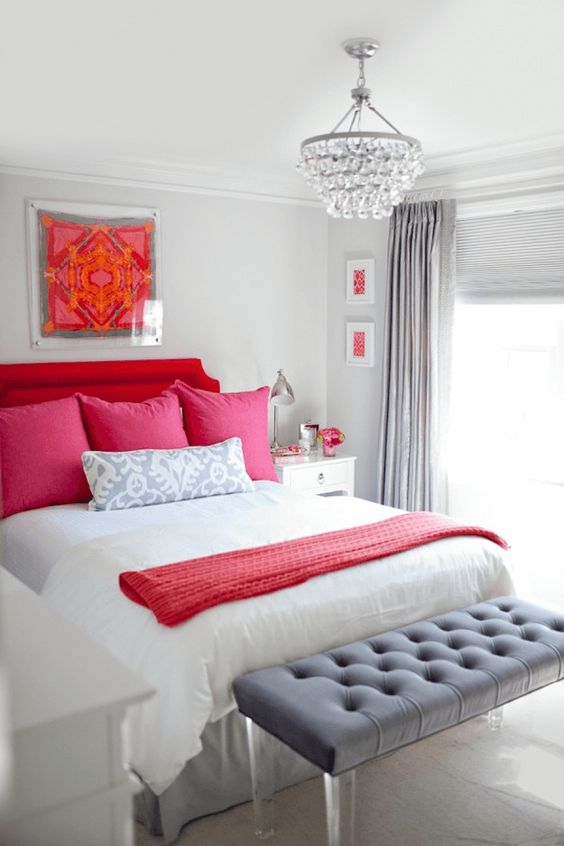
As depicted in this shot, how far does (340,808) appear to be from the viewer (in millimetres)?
2277

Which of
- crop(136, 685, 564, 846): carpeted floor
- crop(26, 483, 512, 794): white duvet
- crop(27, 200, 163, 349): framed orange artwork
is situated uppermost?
crop(27, 200, 163, 349): framed orange artwork

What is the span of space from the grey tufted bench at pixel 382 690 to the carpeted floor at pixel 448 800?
0.49 feet

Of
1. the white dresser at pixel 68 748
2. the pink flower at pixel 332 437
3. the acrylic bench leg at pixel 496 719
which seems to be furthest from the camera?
the pink flower at pixel 332 437

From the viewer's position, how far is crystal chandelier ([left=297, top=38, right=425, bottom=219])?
277cm

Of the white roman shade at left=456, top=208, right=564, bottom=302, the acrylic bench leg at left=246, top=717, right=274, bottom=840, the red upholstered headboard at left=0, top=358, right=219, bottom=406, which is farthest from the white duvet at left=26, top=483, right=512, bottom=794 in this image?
the white roman shade at left=456, top=208, right=564, bottom=302

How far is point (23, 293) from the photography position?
4219 mm

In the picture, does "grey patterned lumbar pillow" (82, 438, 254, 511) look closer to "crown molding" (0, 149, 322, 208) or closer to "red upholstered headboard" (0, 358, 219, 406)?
"red upholstered headboard" (0, 358, 219, 406)

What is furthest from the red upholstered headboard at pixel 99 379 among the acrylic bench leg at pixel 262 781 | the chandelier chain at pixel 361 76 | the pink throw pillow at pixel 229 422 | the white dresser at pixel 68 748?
the white dresser at pixel 68 748

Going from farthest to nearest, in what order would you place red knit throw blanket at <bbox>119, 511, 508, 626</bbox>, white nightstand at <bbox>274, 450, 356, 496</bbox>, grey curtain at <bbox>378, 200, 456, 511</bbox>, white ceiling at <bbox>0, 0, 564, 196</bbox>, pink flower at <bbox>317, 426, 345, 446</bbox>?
pink flower at <bbox>317, 426, 345, 446</bbox>
white nightstand at <bbox>274, 450, 356, 496</bbox>
grey curtain at <bbox>378, 200, 456, 511</bbox>
red knit throw blanket at <bbox>119, 511, 508, 626</bbox>
white ceiling at <bbox>0, 0, 564, 196</bbox>

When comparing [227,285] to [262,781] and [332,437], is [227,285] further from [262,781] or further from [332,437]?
[262,781]

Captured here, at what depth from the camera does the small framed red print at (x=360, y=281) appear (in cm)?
506

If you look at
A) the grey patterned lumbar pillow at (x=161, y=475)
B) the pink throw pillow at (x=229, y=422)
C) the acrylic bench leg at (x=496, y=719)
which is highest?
the pink throw pillow at (x=229, y=422)

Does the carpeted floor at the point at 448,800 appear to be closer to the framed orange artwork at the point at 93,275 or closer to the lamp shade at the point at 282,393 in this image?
the lamp shade at the point at 282,393

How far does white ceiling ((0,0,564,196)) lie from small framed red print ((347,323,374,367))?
1212 mm
